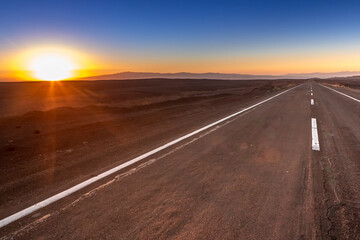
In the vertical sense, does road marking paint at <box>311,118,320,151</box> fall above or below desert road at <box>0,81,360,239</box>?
above

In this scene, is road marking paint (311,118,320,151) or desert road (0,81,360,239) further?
road marking paint (311,118,320,151)

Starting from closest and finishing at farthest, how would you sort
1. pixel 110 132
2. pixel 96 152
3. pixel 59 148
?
pixel 96 152, pixel 59 148, pixel 110 132

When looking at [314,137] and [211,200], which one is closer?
[211,200]

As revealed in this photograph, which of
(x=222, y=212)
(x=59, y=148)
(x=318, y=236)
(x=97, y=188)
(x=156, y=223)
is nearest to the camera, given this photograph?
(x=318, y=236)

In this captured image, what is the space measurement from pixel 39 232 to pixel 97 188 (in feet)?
3.60

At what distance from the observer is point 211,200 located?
3.33 metres

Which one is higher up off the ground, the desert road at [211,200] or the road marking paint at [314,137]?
the road marking paint at [314,137]

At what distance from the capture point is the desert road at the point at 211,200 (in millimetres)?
2662

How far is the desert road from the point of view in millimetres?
2662

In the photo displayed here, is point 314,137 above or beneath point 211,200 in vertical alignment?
above

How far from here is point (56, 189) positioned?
370 cm

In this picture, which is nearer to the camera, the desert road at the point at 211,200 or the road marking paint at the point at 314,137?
the desert road at the point at 211,200

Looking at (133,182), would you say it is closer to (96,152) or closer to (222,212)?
(222,212)

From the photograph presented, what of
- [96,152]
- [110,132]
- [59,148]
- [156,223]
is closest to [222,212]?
[156,223]
